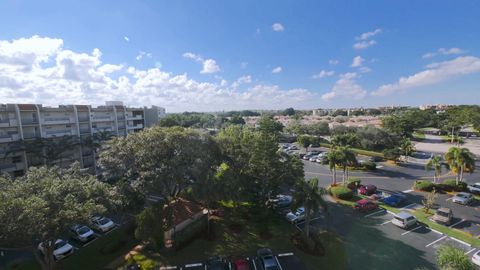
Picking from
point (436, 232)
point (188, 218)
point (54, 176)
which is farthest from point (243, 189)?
point (436, 232)

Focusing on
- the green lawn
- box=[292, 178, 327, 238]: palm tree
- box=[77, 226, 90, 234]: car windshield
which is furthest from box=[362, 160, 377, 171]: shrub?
box=[77, 226, 90, 234]: car windshield

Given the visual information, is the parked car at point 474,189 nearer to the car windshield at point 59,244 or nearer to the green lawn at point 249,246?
the green lawn at point 249,246

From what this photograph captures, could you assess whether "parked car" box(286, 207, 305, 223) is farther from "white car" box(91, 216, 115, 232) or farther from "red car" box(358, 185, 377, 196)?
"white car" box(91, 216, 115, 232)

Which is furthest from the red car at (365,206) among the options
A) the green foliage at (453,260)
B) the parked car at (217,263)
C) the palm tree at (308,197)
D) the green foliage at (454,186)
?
the parked car at (217,263)

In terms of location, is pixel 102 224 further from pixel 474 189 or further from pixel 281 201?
pixel 474 189

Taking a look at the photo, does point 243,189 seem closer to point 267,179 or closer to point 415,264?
point 267,179
